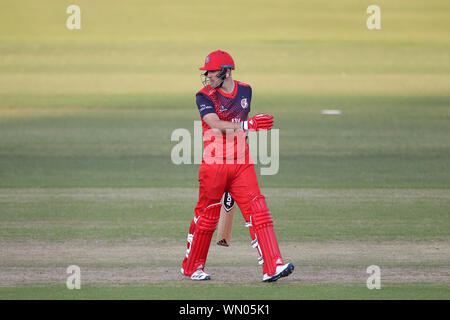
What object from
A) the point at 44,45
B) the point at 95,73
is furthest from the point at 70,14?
the point at 95,73

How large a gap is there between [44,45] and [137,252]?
1283 inches

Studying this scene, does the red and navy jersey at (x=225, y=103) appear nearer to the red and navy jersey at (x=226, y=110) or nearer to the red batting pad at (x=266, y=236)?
the red and navy jersey at (x=226, y=110)

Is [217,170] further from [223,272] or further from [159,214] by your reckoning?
[159,214]

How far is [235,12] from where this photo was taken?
46.4 m

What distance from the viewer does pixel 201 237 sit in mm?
8336

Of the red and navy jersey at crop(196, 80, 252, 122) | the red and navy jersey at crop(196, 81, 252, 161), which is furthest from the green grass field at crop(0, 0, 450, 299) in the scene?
the red and navy jersey at crop(196, 80, 252, 122)

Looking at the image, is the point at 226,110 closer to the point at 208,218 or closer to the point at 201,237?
the point at 208,218

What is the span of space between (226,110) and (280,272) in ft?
4.53

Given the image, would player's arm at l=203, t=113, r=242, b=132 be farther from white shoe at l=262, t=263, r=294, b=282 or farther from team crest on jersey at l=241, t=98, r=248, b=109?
white shoe at l=262, t=263, r=294, b=282

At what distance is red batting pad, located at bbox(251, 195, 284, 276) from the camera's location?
26.4 ft

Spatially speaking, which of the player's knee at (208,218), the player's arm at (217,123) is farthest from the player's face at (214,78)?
the player's knee at (208,218)

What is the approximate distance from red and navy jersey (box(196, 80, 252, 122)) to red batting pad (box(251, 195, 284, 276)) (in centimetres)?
72

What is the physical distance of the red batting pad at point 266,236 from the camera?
8047 millimetres

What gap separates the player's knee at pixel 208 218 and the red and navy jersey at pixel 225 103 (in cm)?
73
